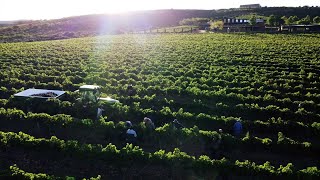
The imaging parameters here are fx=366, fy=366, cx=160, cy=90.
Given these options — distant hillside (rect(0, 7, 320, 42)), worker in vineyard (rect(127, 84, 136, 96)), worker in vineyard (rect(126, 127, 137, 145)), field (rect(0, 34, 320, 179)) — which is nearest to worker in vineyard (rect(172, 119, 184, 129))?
field (rect(0, 34, 320, 179))

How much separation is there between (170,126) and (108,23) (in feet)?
420

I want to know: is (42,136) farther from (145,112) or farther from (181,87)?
(181,87)

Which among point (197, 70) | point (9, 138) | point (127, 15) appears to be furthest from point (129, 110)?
point (127, 15)

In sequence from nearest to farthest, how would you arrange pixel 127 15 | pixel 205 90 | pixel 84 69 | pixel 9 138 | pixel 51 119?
pixel 9 138, pixel 51 119, pixel 205 90, pixel 84 69, pixel 127 15

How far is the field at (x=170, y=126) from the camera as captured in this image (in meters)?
13.1

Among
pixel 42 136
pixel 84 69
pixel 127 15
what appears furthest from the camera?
pixel 127 15

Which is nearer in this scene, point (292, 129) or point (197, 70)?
point (292, 129)

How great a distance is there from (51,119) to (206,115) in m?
7.50

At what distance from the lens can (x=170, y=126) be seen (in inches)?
635

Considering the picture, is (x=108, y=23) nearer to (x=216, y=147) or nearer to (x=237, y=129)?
(x=237, y=129)

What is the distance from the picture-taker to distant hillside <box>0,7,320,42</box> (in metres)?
101

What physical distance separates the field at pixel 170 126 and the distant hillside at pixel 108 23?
68691mm

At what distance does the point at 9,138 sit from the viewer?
49.8 ft

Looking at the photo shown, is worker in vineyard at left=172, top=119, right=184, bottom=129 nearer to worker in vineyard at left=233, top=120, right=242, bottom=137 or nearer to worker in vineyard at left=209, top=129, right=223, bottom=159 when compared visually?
worker in vineyard at left=209, top=129, right=223, bottom=159
